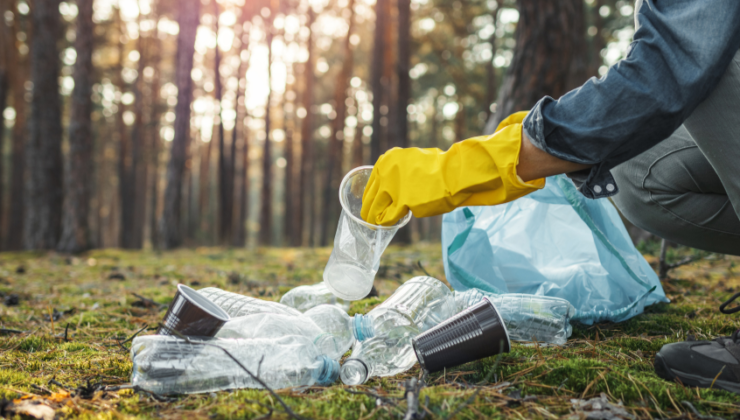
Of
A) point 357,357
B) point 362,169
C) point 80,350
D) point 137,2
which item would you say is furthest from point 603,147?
point 137,2

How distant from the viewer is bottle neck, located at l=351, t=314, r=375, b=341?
1.70 meters

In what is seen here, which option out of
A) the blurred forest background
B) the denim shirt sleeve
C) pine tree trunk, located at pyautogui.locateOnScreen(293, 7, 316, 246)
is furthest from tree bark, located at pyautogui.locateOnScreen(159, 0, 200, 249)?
the denim shirt sleeve

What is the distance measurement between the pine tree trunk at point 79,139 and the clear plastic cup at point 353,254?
6.59 meters

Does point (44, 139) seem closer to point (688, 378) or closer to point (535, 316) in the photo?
point (535, 316)

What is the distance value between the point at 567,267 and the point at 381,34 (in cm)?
920

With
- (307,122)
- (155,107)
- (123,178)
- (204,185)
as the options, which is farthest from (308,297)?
(204,185)

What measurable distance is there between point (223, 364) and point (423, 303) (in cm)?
91

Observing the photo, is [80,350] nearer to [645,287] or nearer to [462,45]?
[645,287]

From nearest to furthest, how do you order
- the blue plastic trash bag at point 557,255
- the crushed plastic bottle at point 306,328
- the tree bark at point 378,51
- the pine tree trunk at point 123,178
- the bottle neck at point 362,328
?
the crushed plastic bottle at point 306,328, the bottle neck at point 362,328, the blue plastic trash bag at point 557,255, the tree bark at point 378,51, the pine tree trunk at point 123,178

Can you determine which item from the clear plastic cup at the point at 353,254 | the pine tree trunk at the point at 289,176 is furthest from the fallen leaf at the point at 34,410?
the pine tree trunk at the point at 289,176

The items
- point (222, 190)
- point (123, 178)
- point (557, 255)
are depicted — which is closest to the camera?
point (557, 255)

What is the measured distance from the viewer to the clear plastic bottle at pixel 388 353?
62.9 inches

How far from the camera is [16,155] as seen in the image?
38.6 ft

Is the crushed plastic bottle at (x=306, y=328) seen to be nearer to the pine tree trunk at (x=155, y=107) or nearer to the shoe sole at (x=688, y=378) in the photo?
the shoe sole at (x=688, y=378)
